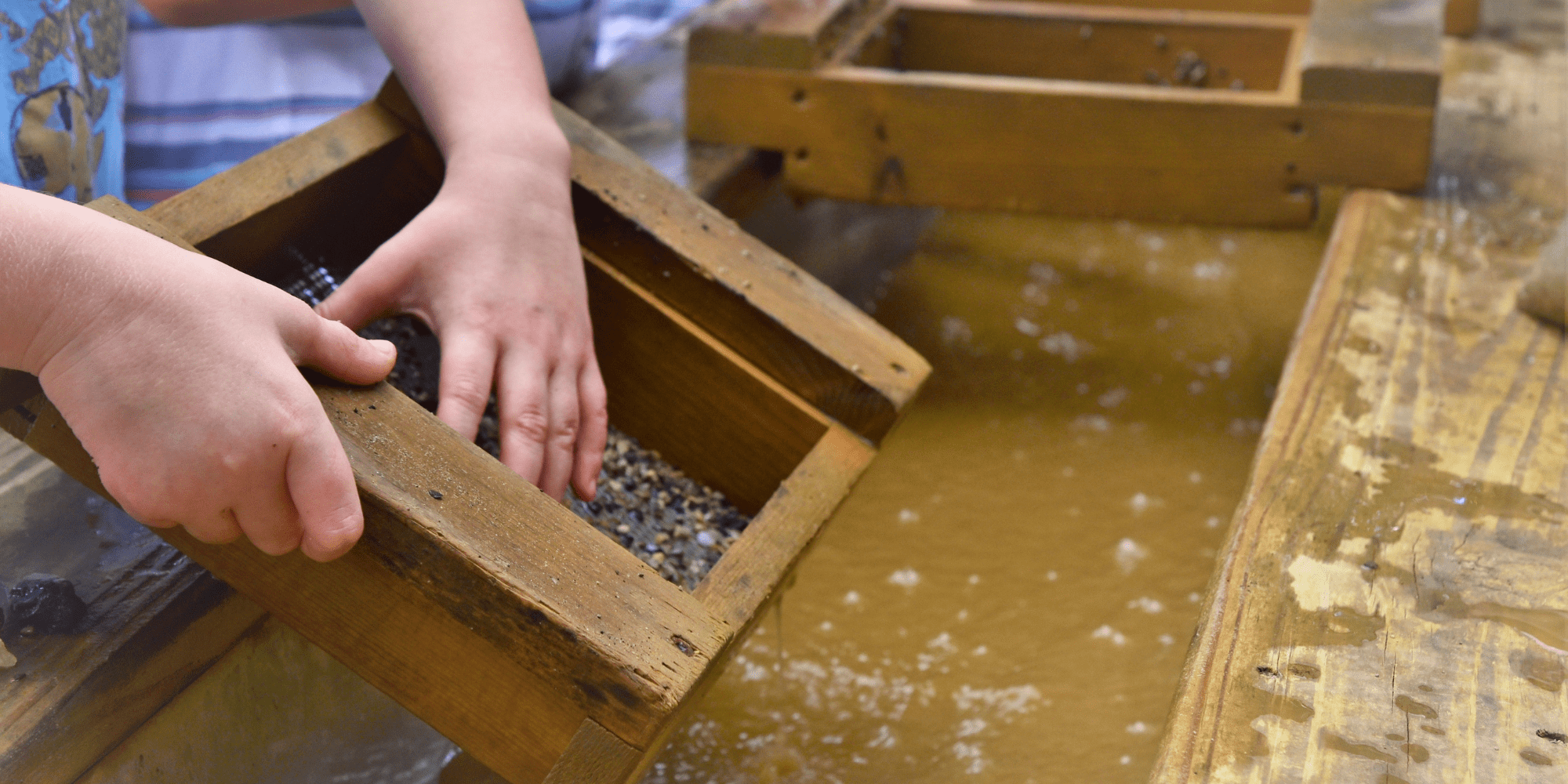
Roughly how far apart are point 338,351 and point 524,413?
18 cm

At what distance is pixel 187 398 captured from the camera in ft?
2.20

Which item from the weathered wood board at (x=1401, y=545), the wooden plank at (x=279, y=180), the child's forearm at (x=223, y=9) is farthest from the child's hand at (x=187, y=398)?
the child's forearm at (x=223, y=9)

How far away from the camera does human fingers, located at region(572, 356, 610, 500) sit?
3.11ft

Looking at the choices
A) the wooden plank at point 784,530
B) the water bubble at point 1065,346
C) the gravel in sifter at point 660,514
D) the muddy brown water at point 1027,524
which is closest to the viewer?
the wooden plank at point 784,530

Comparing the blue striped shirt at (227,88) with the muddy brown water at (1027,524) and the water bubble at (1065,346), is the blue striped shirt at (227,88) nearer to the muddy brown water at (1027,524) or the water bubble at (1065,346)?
the muddy brown water at (1027,524)

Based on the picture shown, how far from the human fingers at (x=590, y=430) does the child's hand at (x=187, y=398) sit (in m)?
0.26

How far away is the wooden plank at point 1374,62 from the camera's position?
149cm

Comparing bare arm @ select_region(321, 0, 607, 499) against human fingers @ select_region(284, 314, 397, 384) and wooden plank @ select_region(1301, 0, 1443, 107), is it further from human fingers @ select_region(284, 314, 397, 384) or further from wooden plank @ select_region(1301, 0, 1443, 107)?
wooden plank @ select_region(1301, 0, 1443, 107)

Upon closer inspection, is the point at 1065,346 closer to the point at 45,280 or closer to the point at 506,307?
the point at 506,307

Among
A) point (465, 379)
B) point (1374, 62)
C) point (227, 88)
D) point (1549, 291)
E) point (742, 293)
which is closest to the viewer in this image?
point (465, 379)

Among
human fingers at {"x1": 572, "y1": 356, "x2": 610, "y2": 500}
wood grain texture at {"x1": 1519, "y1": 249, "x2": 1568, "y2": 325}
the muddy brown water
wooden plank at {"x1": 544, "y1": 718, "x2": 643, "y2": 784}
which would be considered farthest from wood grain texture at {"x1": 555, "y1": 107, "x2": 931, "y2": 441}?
wood grain texture at {"x1": 1519, "y1": 249, "x2": 1568, "y2": 325}

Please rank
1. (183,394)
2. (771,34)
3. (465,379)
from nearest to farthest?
1. (183,394)
2. (465,379)
3. (771,34)

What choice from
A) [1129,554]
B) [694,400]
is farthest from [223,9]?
[1129,554]

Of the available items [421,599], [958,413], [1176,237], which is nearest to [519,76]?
[421,599]
